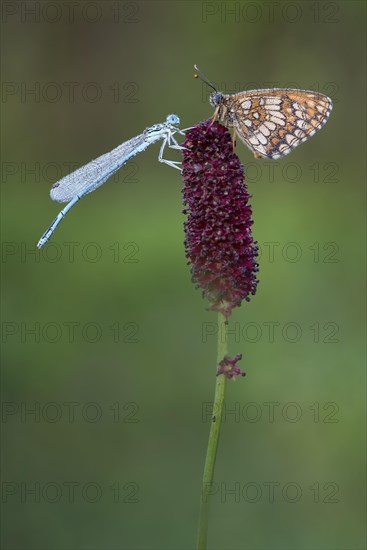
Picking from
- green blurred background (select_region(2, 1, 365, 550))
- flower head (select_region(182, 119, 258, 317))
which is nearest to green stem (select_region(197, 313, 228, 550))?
flower head (select_region(182, 119, 258, 317))

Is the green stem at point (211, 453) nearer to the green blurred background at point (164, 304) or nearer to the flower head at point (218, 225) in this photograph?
the flower head at point (218, 225)

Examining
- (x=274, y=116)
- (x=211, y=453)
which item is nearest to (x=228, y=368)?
(x=211, y=453)

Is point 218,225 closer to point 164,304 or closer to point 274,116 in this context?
point 274,116

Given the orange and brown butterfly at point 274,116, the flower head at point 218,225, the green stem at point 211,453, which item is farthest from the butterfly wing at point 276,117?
the green stem at point 211,453

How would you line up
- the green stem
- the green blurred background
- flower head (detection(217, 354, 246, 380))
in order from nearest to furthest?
the green stem
flower head (detection(217, 354, 246, 380))
the green blurred background

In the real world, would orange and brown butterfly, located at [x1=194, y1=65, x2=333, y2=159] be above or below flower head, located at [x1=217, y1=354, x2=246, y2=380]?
above

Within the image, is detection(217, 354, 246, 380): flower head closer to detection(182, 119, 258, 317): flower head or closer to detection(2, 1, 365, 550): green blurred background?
detection(182, 119, 258, 317): flower head
